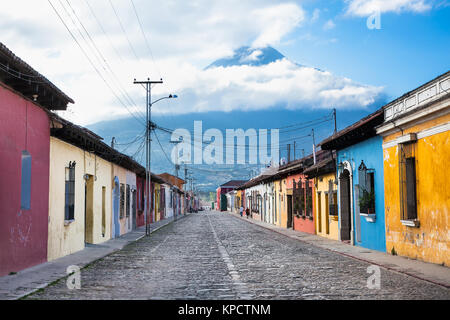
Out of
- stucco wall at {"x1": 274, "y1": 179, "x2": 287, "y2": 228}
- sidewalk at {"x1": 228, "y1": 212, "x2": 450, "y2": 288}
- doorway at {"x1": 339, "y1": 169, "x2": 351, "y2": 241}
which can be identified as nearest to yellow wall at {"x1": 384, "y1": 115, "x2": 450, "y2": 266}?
sidewalk at {"x1": 228, "y1": 212, "x2": 450, "y2": 288}

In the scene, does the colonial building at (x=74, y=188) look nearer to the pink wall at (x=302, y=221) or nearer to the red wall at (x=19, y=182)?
the red wall at (x=19, y=182)

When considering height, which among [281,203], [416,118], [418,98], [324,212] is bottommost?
[324,212]

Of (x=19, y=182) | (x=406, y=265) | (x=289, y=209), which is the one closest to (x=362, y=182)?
(x=406, y=265)

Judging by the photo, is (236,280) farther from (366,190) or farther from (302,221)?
(302,221)

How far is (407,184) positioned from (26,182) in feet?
35.4

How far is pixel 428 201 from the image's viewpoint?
1380cm

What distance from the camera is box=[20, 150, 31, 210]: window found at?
12.8 metres

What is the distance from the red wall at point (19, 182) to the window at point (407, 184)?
1042 centimetres

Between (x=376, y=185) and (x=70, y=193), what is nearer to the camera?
(x=70, y=193)

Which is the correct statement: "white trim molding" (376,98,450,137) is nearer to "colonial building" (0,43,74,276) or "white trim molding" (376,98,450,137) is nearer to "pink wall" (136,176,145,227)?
"colonial building" (0,43,74,276)

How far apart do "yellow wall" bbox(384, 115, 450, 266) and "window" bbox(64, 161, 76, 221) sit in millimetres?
10680
